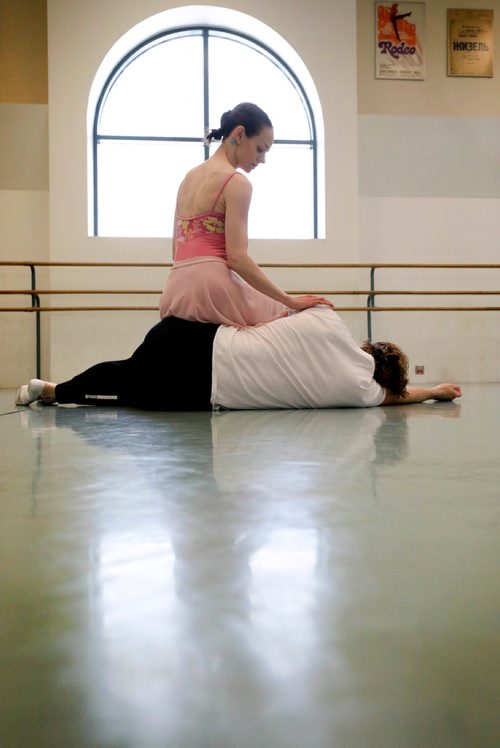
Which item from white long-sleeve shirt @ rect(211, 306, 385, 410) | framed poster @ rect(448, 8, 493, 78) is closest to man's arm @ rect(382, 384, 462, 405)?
white long-sleeve shirt @ rect(211, 306, 385, 410)

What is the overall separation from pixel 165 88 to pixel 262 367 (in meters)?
4.15

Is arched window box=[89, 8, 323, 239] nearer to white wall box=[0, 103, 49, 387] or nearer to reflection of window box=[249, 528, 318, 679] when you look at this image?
white wall box=[0, 103, 49, 387]

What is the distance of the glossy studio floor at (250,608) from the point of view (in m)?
0.30

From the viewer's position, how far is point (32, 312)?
5.09 metres

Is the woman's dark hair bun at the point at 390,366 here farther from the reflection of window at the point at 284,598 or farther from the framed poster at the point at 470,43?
the framed poster at the point at 470,43

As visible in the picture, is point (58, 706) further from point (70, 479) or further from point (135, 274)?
point (135, 274)

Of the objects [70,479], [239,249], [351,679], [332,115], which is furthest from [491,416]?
[332,115]

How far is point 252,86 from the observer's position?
5.54 m

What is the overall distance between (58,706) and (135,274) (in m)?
4.89

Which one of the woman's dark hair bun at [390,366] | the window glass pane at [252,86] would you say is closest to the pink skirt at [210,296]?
the woman's dark hair bun at [390,366]

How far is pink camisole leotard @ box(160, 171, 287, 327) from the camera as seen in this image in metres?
2.13

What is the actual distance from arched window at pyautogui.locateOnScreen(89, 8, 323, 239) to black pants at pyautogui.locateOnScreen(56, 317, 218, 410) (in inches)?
134

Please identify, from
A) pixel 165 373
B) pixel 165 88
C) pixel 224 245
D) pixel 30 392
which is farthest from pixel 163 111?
pixel 165 373

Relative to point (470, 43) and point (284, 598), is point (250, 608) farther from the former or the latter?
point (470, 43)
